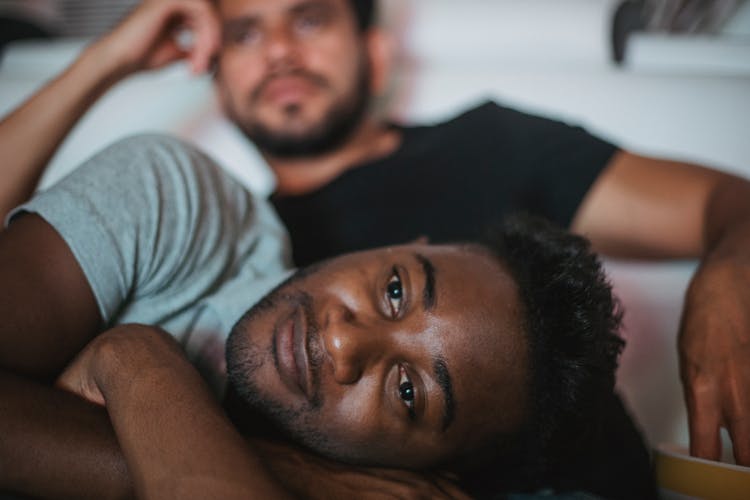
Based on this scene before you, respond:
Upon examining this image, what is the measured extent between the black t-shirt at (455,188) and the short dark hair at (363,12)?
1.19 ft

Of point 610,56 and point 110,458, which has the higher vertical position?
point 610,56

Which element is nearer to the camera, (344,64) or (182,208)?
(182,208)

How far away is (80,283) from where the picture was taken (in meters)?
0.68

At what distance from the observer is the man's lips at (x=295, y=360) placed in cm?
68

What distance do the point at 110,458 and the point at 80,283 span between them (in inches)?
8.1

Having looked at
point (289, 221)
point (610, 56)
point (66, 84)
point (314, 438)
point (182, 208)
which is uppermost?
point (610, 56)

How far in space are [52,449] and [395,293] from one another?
0.40 meters

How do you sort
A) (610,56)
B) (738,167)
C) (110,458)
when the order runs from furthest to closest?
(610,56) < (738,167) < (110,458)

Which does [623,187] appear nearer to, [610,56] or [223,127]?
[610,56]

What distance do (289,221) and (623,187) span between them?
62 cm

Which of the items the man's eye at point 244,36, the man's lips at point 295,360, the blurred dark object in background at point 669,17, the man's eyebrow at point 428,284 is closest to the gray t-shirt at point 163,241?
the man's lips at point 295,360

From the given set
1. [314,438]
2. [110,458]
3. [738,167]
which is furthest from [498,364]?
[738,167]

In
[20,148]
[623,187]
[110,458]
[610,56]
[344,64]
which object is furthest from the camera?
[610,56]

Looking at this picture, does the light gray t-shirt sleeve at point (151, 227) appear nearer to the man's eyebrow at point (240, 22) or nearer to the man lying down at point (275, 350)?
the man lying down at point (275, 350)
